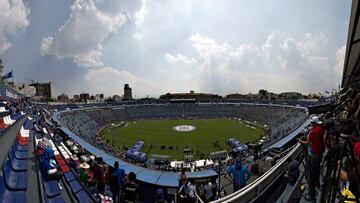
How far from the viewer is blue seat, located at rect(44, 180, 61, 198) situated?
3.74 metres

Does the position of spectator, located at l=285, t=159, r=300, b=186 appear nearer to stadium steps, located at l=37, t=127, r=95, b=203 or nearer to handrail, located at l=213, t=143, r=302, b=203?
handrail, located at l=213, t=143, r=302, b=203

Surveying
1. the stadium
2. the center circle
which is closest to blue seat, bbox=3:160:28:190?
the stadium

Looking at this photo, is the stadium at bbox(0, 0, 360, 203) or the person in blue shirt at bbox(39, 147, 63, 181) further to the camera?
the person in blue shirt at bbox(39, 147, 63, 181)

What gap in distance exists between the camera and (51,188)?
3975 millimetres

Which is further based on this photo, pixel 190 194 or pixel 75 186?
pixel 75 186

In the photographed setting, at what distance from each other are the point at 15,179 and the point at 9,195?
0.62 m

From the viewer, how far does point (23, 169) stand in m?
3.68

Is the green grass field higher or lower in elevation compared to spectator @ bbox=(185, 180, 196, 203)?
lower

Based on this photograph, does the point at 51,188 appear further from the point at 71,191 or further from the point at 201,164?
the point at 201,164

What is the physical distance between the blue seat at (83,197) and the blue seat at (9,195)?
2.20 meters

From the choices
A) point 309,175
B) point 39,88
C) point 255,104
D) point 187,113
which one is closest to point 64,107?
point 187,113

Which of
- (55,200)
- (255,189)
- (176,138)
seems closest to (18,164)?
(55,200)

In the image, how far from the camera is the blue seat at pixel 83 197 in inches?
188

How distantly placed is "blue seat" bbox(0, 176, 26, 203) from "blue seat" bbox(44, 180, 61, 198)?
1107mm
